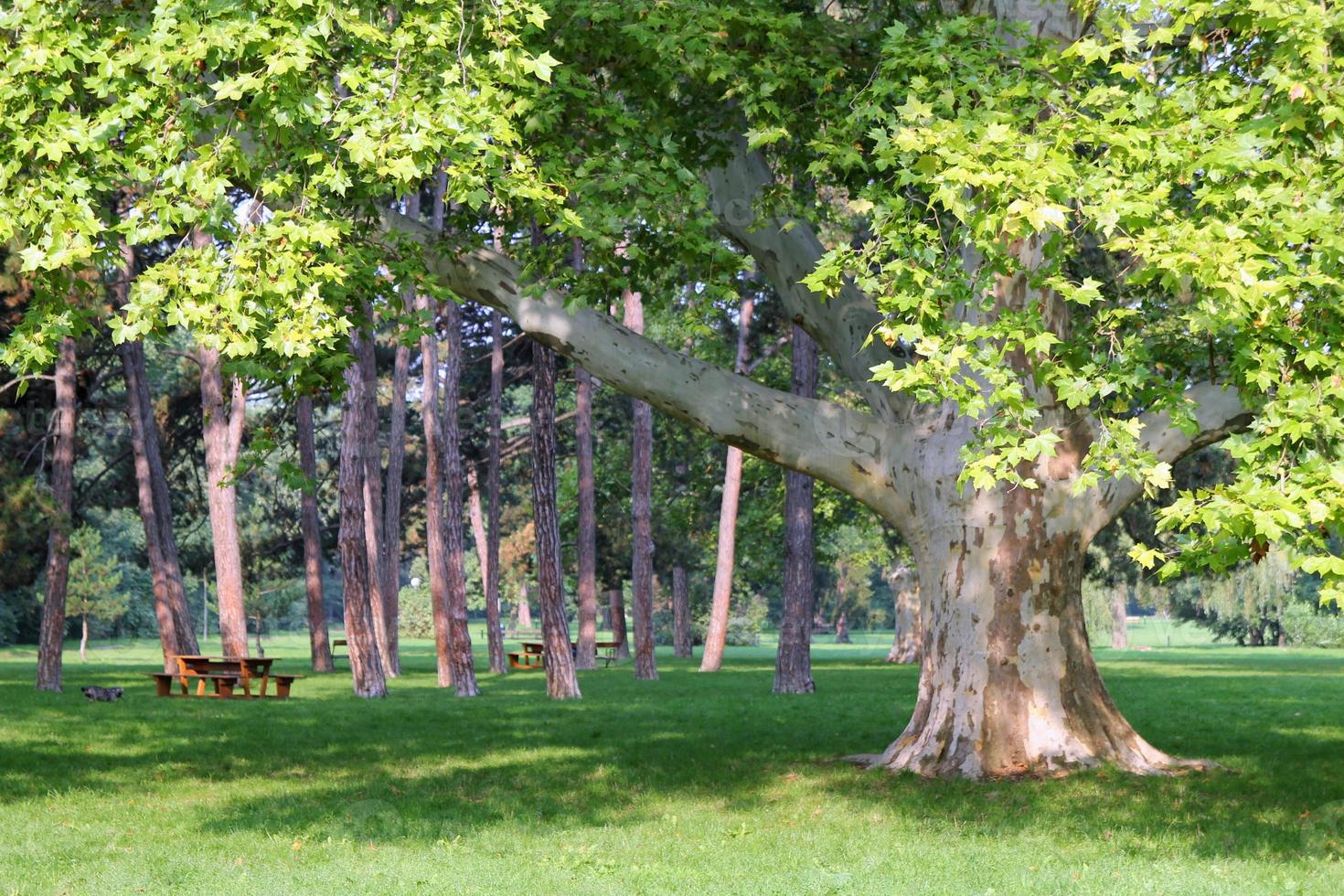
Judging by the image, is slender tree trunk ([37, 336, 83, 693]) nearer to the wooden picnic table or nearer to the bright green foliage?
the wooden picnic table

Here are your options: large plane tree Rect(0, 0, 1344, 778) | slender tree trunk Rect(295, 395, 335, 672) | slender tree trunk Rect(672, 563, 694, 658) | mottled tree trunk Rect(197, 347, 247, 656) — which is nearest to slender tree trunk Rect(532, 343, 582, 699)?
slender tree trunk Rect(295, 395, 335, 672)

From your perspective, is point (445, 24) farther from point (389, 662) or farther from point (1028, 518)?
point (389, 662)

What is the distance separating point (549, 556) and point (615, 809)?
14.1 m

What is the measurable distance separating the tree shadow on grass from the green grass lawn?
0.05m

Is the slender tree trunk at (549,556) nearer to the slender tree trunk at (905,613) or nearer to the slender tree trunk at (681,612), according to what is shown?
the slender tree trunk at (681,612)

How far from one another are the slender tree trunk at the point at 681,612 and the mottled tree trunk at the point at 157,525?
1583 cm

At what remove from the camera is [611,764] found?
1496 cm

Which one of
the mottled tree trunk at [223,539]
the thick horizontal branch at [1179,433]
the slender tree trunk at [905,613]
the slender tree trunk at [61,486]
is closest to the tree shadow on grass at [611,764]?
the slender tree trunk at [61,486]

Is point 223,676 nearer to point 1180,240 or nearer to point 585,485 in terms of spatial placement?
point 585,485

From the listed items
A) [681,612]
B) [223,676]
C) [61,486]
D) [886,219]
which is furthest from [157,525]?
[886,219]

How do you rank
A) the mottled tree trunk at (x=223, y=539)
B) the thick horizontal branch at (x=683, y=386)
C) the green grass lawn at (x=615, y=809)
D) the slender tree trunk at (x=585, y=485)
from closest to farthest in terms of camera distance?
the green grass lawn at (x=615, y=809)
the thick horizontal branch at (x=683, y=386)
the mottled tree trunk at (x=223, y=539)
the slender tree trunk at (x=585, y=485)

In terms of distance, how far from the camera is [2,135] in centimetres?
953

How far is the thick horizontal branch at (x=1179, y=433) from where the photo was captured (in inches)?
503

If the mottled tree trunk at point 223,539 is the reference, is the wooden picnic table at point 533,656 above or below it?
below
